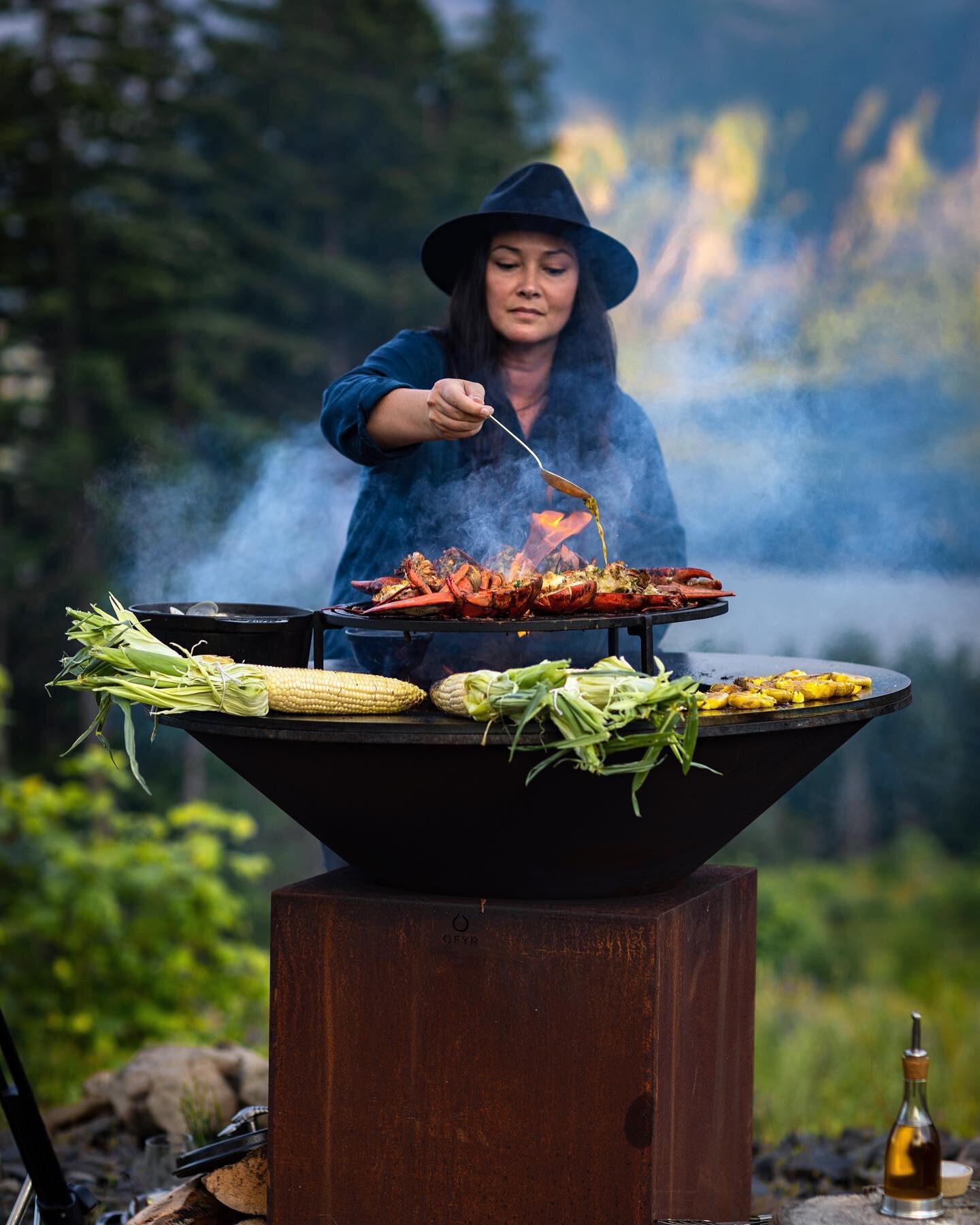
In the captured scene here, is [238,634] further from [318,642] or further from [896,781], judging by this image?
[896,781]

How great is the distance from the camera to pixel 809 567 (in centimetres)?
806

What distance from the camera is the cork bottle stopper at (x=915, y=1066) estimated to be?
8.26ft

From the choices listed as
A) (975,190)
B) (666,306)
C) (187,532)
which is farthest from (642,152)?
(187,532)

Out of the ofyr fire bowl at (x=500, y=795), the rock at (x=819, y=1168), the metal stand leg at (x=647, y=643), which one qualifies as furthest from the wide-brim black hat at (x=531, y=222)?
the rock at (x=819, y=1168)

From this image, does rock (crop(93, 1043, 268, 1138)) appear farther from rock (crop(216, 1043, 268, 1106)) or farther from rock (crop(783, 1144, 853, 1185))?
rock (crop(783, 1144, 853, 1185))

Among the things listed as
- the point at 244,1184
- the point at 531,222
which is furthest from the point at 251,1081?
the point at 531,222

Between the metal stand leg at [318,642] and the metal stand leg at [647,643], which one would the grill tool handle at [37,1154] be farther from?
the metal stand leg at [647,643]

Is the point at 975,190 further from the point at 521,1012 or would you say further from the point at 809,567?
the point at 521,1012

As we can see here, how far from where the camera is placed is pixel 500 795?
8.08ft

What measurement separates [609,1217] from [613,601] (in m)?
1.18

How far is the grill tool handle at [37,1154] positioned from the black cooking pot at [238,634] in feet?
3.13

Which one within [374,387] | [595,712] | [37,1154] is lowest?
[37,1154]

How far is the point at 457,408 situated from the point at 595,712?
0.76 m

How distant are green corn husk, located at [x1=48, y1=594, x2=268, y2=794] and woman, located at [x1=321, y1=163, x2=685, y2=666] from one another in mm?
885
